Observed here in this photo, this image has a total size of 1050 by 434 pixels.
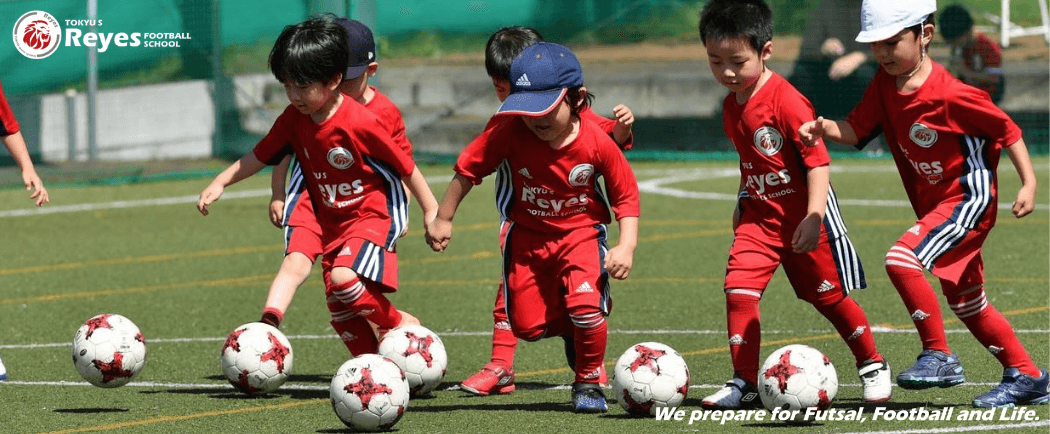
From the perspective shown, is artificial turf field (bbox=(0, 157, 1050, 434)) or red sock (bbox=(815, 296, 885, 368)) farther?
red sock (bbox=(815, 296, 885, 368))

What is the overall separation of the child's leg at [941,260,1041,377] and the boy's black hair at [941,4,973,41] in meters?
15.2

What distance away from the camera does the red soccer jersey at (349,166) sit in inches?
298

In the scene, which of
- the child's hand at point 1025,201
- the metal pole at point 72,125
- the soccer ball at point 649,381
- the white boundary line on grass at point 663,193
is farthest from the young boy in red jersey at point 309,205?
the metal pole at point 72,125

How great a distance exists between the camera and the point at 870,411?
21.7ft

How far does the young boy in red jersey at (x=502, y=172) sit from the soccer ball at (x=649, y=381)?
0.52m

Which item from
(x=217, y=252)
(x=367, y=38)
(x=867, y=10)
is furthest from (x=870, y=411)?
(x=217, y=252)

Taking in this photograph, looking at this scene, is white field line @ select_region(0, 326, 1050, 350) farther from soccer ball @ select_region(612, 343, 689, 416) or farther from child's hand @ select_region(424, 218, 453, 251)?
soccer ball @ select_region(612, 343, 689, 416)

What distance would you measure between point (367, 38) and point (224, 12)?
1337 cm

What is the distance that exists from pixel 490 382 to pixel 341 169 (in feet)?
4.24

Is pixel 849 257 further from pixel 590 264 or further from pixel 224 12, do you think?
pixel 224 12

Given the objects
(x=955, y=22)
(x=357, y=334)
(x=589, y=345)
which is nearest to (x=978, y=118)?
(x=589, y=345)

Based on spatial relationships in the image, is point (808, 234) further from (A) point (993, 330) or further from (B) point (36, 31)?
(B) point (36, 31)

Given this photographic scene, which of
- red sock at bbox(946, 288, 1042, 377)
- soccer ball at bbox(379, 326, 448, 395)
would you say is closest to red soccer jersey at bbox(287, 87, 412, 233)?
soccer ball at bbox(379, 326, 448, 395)

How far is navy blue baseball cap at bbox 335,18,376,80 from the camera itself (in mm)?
7953
